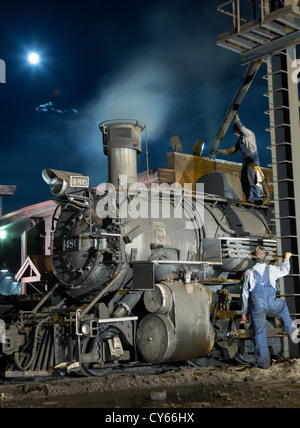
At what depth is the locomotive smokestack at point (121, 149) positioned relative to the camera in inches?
371

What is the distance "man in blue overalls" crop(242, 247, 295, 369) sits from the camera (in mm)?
8461

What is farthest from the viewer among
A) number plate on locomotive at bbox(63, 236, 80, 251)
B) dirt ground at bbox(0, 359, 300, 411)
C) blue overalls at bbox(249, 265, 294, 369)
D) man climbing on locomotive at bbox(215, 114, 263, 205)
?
man climbing on locomotive at bbox(215, 114, 263, 205)

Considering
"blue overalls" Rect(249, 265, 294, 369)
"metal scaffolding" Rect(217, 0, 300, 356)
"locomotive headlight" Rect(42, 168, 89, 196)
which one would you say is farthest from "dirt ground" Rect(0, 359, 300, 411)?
"locomotive headlight" Rect(42, 168, 89, 196)

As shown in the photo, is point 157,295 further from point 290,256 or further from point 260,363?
point 290,256

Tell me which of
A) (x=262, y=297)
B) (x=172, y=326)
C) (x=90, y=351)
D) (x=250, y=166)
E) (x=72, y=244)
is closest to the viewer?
(x=172, y=326)

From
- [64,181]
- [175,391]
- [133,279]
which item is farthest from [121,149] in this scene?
[175,391]

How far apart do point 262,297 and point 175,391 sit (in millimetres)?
2462

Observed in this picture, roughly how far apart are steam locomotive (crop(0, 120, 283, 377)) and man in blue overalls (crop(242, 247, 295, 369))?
47cm

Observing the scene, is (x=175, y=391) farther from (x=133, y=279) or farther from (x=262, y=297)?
(x=262, y=297)

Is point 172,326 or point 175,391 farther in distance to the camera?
point 172,326

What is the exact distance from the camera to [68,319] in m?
7.79

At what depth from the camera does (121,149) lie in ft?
31.1

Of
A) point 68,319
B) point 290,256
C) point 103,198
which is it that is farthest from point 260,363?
point 103,198

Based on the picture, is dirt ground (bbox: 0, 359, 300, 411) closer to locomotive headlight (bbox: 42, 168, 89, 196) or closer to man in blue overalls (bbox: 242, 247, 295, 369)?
man in blue overalls (bbox: 242, 247, 295, 369)
